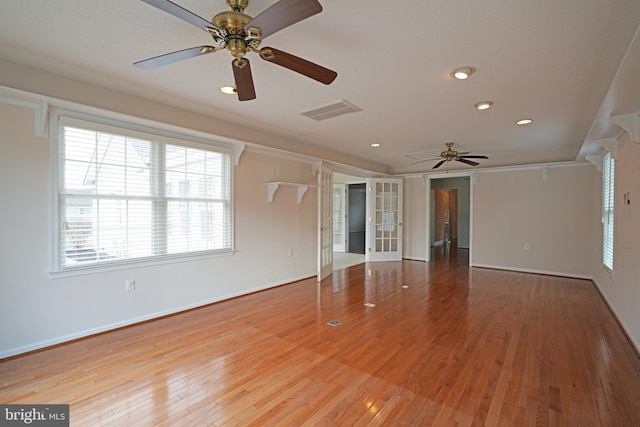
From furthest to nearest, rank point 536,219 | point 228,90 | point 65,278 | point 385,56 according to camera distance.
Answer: point 536,219
point 228,90
point 65,278
point 385,56

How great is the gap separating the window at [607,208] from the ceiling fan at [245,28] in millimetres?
4642

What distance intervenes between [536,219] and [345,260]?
4239mm

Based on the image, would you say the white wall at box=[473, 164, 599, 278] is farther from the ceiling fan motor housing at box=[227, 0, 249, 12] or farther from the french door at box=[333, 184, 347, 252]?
the ceiling fan motor housing at box=[227, 0, 249, 12]

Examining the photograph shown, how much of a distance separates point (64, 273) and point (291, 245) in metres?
3.10

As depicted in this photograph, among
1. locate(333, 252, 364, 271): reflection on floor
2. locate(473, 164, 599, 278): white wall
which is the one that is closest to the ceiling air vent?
locate(333, 252, 364, 271): reflection on floor

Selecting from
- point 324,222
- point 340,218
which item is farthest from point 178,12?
point 340,218

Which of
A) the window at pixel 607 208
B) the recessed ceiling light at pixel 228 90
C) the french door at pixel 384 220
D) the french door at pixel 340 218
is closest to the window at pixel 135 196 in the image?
the recessed ceiling light at pixel 228 90

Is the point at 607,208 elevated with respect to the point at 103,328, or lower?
elevated

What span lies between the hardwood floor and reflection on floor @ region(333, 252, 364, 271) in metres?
2.91

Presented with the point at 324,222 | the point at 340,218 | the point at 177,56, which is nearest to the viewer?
the point at 177,56

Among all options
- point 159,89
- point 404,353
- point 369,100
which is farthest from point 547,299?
point 159,89

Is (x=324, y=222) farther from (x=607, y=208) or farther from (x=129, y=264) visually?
(x=607, y=208)

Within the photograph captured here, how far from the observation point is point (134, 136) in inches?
127

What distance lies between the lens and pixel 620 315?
132 inches
